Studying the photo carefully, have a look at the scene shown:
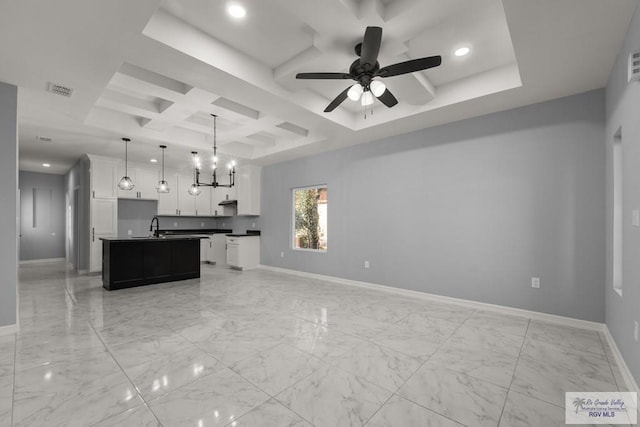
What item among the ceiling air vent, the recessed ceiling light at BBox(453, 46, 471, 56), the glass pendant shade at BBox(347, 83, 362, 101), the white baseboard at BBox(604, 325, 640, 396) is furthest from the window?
the white baseboard at BBox(604, 325, 640, 396)

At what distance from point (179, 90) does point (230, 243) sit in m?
4.42

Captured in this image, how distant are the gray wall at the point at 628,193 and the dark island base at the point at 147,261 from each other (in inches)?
250

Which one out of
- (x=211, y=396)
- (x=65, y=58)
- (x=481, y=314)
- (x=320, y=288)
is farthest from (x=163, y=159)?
(x=481, y=314)

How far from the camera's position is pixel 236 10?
7.77 feet

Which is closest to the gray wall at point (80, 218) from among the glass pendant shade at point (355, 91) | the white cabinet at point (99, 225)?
the white cabinet at point (99, 225)

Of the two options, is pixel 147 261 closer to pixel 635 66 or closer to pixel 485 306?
pixel 485 306

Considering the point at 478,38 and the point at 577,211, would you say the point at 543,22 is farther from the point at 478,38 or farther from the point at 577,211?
the point at 577,211

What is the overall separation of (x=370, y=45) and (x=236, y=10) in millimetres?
1163

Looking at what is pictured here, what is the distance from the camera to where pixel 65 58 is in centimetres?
263

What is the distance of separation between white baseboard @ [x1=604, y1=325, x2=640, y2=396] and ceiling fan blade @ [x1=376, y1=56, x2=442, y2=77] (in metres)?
2.71

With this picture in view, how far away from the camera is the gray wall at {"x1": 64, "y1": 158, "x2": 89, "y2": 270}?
21.3 ft

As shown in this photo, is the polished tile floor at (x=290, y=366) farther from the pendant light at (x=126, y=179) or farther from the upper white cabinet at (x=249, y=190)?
the upper white cabinet at (x=249, y=190)

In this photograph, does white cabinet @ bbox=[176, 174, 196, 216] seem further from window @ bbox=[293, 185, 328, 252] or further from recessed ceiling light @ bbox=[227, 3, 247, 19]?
recessed ceiling light @ bbox=[227, 3, 247, 19]

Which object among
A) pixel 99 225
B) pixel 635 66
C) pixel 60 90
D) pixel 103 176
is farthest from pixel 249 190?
pixel 635 66
